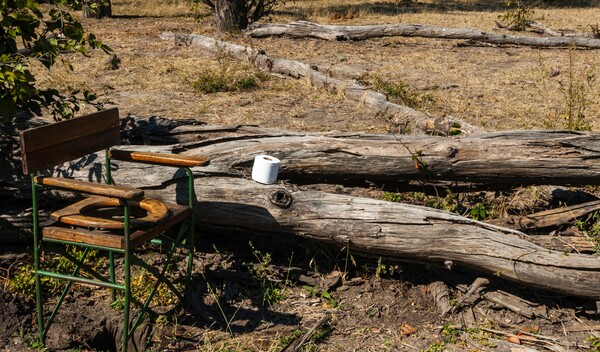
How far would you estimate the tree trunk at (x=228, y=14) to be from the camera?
1335 centimetres

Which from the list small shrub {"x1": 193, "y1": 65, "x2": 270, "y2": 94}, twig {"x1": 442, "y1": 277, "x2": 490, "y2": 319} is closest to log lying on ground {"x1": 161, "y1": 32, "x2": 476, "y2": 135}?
small shrub {"x1": 193, "y1": 65, "x2": 270, "y2": 94}

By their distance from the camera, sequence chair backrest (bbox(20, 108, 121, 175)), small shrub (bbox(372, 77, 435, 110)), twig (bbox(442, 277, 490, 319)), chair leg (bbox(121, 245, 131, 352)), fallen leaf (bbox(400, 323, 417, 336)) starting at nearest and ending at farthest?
chair leg (bbox(121, 245, 131, 352))
chair backrest (bbox(20, 108, 121, 175))
fallen leaf (bbox(400, 323, 417, 336))
twig (bbox(442, 277, 490, 319))
small shrub (bbox(372, 77, 435, 110))

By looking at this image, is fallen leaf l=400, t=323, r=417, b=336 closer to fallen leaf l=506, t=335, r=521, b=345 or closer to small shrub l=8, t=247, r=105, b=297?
fallen leaf l=506, t=335, r=521, b=345

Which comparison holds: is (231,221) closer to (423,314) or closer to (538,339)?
(423,314)

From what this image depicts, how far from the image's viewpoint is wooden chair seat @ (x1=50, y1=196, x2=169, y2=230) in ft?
12.7

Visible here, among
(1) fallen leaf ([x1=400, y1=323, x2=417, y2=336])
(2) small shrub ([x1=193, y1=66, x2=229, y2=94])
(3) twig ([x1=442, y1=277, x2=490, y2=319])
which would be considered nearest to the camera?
(1) fallen leaf ([x1=400, y1=323, x2=417, y2=336])

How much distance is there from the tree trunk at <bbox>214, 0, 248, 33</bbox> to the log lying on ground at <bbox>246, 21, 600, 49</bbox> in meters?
0.63

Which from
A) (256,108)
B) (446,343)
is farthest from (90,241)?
(256,108)

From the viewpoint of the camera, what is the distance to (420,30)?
1274 centimetres

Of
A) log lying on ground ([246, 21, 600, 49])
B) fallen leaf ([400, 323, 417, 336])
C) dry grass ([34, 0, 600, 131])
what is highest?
log lying on ground ([246, 21, 600, 49])

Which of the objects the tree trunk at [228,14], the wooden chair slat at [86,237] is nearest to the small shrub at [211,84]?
the tree trunk at [228,14]

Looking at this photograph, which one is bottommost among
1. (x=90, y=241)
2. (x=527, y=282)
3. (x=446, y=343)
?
(x=446, y=343)

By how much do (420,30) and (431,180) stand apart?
315 inches

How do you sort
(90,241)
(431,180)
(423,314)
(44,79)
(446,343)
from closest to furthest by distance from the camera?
(90,241)
(446,343)
(423,314)
(431,180)
(44,79)
